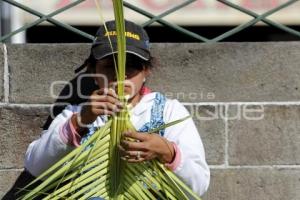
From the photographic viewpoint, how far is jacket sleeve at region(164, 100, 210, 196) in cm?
242

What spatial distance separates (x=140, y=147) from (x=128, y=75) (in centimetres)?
37

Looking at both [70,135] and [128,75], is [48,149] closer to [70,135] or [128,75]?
[70,135]

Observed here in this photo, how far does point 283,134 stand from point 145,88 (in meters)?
0.64

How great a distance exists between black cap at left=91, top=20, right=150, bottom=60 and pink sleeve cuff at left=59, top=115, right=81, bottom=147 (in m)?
0.27

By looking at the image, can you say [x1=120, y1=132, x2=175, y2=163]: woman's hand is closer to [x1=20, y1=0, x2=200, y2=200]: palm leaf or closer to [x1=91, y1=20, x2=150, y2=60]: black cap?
[x1=20, y1=0, x2=200, y2=200]: palm leaf

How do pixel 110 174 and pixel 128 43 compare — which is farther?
pixel 128 43

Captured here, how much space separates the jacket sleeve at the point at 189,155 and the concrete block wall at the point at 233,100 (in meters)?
0.35

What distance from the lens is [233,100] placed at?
2.93 metres

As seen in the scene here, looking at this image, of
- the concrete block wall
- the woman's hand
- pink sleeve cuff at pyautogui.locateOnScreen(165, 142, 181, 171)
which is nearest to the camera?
the woman's hand

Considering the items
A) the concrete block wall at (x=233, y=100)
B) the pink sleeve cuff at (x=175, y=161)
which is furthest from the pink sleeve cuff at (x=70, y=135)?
the concrete block wall at (x=233, y=100)

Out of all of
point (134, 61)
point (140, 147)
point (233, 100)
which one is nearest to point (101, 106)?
point (140, 147)

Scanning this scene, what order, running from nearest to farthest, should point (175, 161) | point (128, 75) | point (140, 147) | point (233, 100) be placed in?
point (140, 147) → point (175, 161) → point (128, 75) → point (233, 100)

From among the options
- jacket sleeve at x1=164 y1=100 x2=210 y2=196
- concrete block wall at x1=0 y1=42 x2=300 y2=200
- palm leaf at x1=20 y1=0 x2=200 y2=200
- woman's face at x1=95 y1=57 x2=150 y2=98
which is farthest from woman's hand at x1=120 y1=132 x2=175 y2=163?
concrete block wall at x1=0 y1=42 x2=300 y2=200

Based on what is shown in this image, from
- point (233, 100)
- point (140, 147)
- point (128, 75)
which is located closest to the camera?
point (140, 147)
